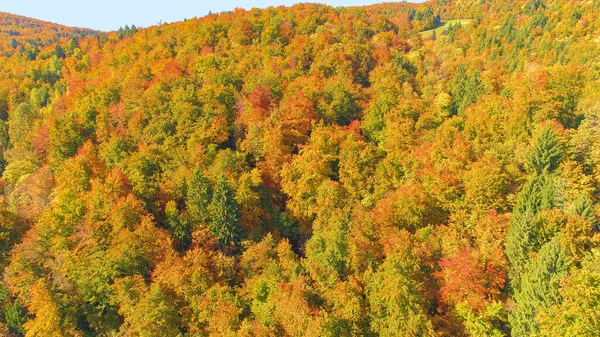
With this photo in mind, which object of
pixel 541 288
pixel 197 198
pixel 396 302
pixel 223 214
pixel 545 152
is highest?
pixel 545 152

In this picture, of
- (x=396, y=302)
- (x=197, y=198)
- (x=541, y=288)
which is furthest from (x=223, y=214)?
(x=541, y=288)

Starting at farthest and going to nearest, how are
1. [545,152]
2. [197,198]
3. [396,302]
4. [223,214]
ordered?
[197,198] → [223,214] → [545,152] → [396,302]

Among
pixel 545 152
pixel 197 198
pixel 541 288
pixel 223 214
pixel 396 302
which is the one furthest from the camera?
pixel 197 198

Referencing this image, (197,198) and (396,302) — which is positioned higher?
(197,198)

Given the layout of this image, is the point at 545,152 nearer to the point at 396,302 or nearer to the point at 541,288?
the point at 541,288

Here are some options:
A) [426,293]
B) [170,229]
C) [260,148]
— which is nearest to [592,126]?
[426,293]

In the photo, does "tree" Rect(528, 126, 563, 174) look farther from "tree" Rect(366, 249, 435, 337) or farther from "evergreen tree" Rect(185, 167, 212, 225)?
"evergreen tree" Rect(185, 167, 212, 225)

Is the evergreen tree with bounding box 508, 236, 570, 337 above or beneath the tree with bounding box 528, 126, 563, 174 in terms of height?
beneath

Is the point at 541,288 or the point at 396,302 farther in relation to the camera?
the point at 396,302

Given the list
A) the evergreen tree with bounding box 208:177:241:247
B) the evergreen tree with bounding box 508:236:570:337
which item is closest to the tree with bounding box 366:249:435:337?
the evergreen tree with bounding box 508:236:570:337
